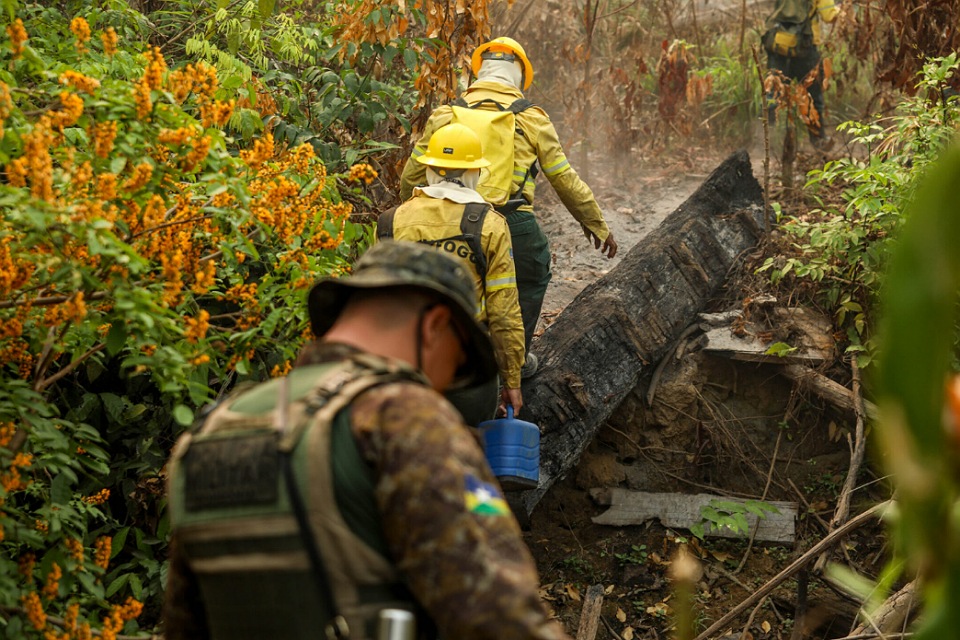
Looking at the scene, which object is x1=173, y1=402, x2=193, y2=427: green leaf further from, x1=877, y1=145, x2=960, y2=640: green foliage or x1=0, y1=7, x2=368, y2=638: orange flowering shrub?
x1=877, y1=145, x2=960, y2=640: green foliage

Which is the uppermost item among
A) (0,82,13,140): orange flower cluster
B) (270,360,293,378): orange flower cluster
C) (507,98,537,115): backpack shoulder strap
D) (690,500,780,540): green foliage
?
(0,82,13,140): orange flower cluster

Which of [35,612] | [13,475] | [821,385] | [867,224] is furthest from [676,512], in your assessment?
[13,475]

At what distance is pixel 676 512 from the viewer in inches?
214

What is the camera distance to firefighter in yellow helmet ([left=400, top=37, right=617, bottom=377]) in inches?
201

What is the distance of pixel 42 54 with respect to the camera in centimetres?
418

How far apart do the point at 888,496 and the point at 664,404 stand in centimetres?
134

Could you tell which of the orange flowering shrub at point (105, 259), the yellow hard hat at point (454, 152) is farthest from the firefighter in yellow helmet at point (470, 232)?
the orange flowering shrub at point (105, 259)

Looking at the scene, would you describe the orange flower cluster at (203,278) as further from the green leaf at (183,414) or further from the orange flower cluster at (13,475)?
the orange flower cluster at (13,475)

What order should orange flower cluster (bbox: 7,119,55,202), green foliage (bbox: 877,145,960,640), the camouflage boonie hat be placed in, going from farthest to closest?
orange flower cluster (bbox: 7,119,55,202) < the camouflage boonie hat < green foliage (bbox: 877,145,960,640)

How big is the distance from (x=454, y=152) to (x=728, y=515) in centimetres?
243

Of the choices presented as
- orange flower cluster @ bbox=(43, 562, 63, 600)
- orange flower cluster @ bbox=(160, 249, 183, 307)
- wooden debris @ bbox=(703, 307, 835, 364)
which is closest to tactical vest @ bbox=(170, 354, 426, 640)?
orange flower cluster @ bbox=(160, 249, 183, 307)

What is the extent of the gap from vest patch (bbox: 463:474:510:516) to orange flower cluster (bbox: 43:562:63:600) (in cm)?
157

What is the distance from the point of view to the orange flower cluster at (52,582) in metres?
2.67

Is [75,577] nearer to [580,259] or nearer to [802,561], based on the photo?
[802,561]
